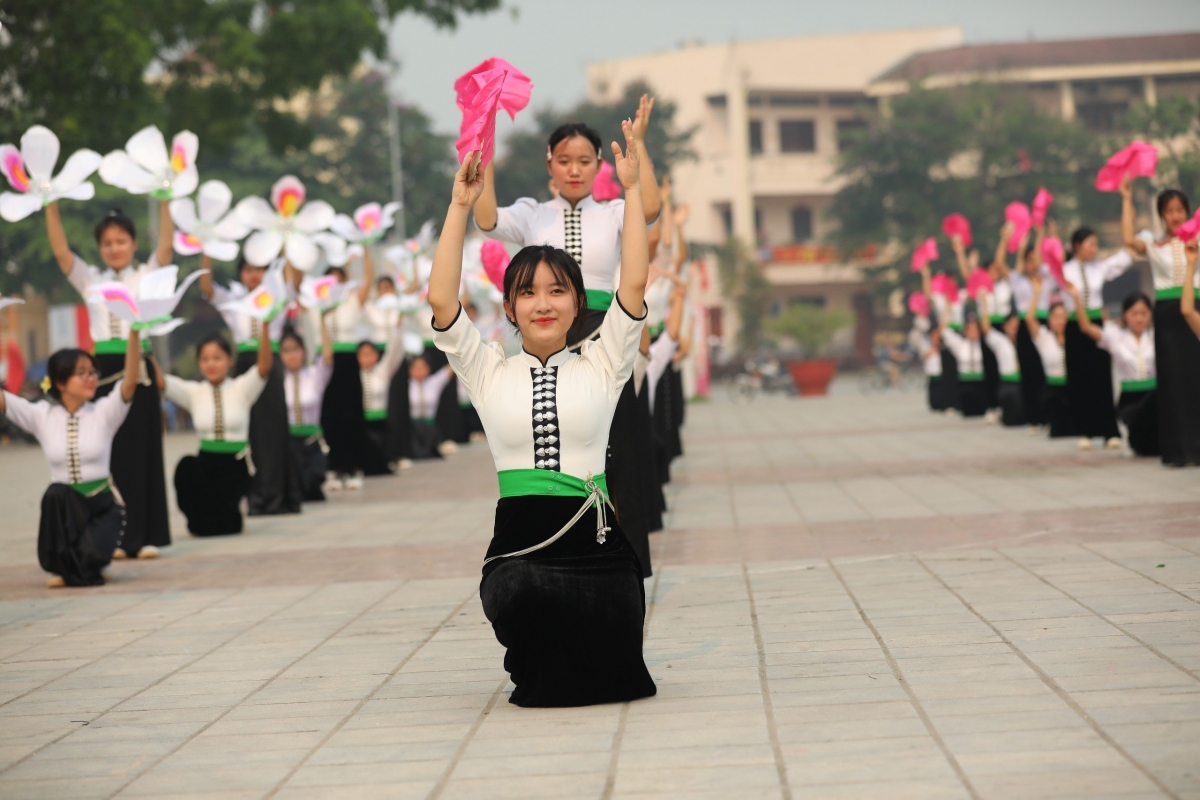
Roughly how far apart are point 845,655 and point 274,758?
6.37ft

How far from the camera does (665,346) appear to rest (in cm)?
1150

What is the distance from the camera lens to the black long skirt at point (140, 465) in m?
8.80

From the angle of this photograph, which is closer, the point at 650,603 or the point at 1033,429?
the point at 650,603

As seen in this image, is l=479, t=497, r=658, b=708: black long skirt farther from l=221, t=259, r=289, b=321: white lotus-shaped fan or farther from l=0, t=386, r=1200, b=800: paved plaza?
l=221, t=259, r=289, b=321: white lotus-shaped fan

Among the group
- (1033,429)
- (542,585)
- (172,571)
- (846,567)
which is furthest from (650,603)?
(1033,429)

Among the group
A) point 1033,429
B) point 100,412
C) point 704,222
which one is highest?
point 704,222

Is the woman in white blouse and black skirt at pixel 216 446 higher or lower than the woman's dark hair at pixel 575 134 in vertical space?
lower

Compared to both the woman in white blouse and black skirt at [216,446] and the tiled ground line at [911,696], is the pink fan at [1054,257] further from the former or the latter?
the tiled ground line at [911,696]

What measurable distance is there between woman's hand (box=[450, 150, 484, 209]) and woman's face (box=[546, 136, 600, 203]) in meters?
1.73

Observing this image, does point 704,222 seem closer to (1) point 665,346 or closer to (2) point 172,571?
(1) point 665,346

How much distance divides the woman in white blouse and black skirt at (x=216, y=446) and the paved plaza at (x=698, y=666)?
34 cm

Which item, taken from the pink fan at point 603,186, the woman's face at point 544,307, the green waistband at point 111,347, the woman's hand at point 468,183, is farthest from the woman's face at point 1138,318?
the woman's hand at point 468,183

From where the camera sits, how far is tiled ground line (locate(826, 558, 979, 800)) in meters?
3.47

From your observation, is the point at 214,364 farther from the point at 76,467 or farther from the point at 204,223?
the point at 76,467
